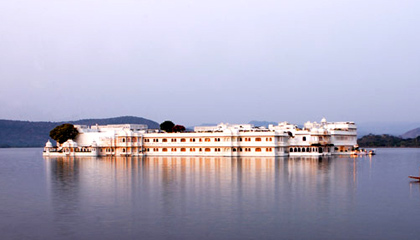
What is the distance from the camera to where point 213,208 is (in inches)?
1027

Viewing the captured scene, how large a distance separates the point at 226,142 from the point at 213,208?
2083 inches

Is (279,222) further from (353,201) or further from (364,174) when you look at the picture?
(364,174)

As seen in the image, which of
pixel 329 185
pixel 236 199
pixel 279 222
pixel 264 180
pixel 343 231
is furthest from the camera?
pixel 264 180

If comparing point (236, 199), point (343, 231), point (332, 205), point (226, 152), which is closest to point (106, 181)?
point (236, 199)

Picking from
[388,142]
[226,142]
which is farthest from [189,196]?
[388,142]

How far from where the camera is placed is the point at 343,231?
21.0 m

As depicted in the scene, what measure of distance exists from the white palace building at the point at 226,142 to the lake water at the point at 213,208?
3627cm

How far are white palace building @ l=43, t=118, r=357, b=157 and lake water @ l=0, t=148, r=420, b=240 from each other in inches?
1428

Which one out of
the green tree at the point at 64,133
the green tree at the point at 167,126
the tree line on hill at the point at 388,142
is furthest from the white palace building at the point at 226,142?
the tree line on hill at the point at 388,142

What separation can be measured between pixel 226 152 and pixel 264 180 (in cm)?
3991

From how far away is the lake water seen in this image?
21.1 m

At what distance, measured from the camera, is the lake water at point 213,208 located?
2108 cm

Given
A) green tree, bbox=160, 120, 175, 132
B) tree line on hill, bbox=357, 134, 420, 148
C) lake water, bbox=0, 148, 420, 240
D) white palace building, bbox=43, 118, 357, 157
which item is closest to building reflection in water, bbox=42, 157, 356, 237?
lake water, bbox=0, 148, 420, 240

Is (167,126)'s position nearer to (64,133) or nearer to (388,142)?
(64,133)
